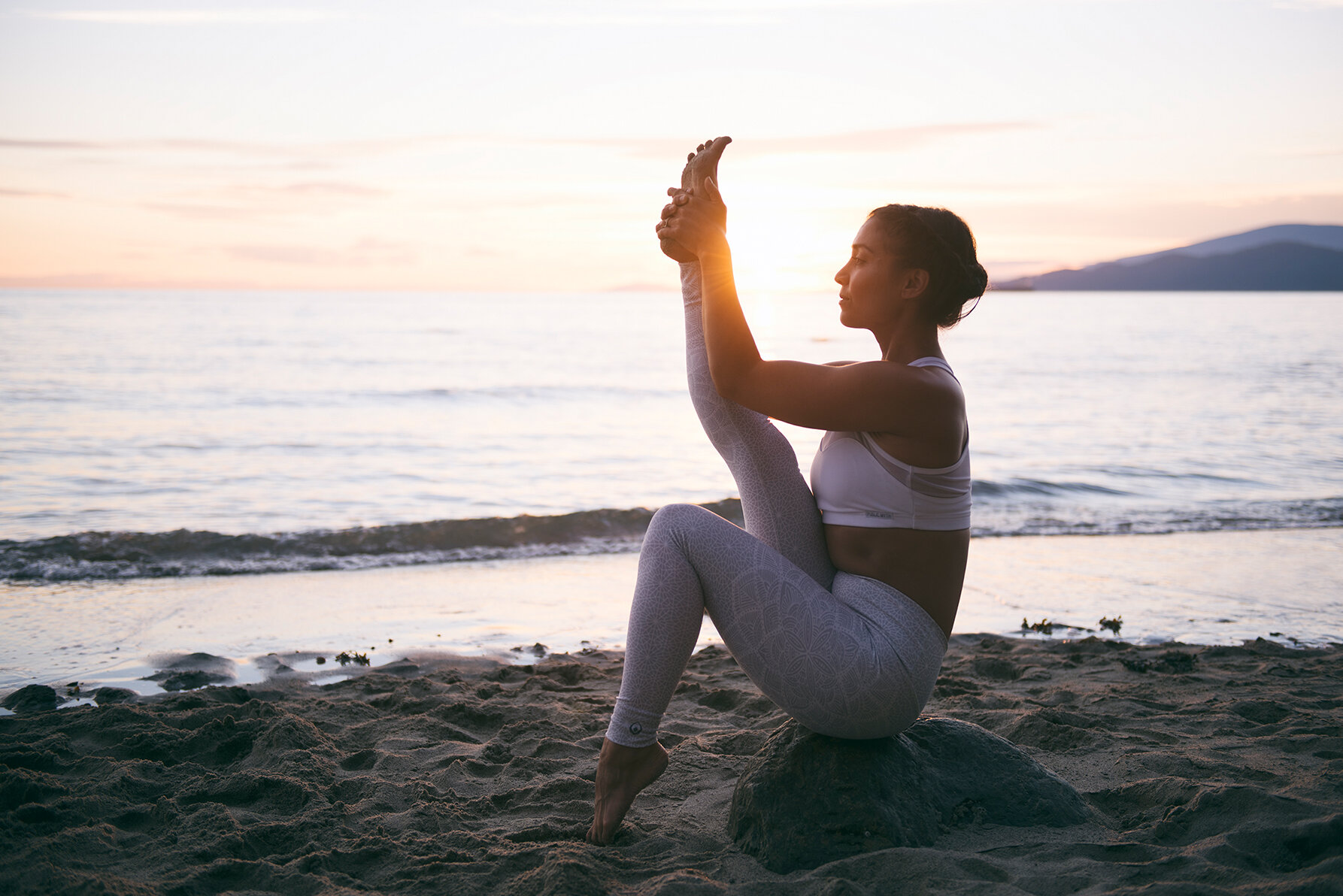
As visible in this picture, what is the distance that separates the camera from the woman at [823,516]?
250cm

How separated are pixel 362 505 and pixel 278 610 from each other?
4121 mm

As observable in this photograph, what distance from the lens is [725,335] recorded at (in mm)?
2529

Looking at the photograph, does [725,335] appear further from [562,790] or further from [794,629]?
[562,790]

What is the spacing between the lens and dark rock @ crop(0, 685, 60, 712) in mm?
4227

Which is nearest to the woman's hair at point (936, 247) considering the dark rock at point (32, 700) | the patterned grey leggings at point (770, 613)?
the patterned grey leggings at point (770, 613)

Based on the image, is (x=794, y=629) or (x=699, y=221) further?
(x=699, y=221)

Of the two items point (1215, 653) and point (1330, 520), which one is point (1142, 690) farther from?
point (1330, 520)

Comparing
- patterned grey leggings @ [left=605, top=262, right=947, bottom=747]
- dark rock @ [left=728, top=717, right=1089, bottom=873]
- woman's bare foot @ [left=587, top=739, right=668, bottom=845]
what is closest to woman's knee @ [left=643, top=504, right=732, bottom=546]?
patterned grey leggings @ [left=605, top=262, right=947, bottom=747]

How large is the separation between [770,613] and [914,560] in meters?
0.46

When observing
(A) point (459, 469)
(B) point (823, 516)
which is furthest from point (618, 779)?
(A) point (459, 469)

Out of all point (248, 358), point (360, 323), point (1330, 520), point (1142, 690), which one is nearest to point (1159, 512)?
point (1330, 520)

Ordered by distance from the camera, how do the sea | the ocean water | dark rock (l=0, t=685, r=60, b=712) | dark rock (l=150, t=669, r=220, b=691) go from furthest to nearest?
the ocean water
the sea
dark rock (l=150, t=669, r=220, b=691)
dark rock (l=0, t=685, r=60, b=712)

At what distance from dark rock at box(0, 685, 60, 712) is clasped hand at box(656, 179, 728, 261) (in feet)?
12.4

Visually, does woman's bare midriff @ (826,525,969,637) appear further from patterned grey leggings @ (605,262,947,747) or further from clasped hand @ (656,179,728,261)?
clasped hand @ (656,179,728,261)
